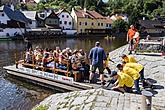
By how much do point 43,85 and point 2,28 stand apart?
53995 millimetres

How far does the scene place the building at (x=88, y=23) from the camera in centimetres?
9138

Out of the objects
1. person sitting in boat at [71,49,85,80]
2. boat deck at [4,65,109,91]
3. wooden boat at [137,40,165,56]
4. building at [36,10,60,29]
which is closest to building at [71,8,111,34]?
building at [36,10,60,29]

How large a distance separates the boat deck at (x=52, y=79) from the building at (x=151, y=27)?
80526mm

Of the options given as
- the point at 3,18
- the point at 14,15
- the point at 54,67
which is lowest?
the point at 54,67

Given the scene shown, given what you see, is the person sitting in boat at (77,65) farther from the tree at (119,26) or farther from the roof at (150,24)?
the roof at (150,24)

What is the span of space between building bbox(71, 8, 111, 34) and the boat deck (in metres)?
68.6

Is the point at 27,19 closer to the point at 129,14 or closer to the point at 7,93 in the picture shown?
the point at 129,14

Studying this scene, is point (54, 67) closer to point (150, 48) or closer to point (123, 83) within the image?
point (123, 83)

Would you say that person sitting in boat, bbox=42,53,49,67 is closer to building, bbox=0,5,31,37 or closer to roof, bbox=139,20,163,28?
building, bbox=0,5,31,37

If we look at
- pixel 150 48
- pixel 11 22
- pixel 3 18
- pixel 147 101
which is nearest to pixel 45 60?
pixel 150 48

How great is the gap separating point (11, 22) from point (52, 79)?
58.7 meters

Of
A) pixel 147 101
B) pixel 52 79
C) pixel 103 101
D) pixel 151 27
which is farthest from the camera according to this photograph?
pixel 151 27

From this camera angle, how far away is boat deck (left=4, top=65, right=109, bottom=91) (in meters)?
16.6

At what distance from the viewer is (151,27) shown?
9931cm
